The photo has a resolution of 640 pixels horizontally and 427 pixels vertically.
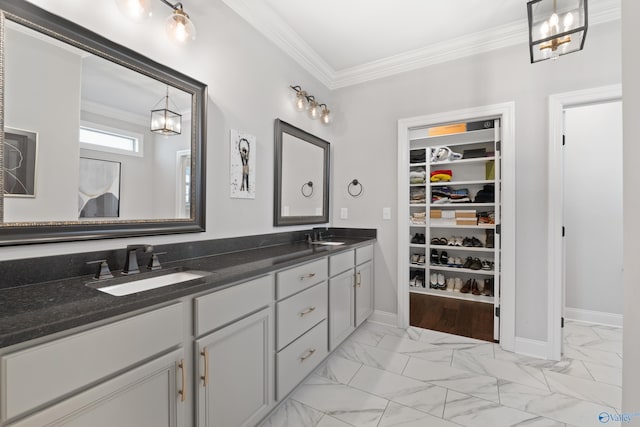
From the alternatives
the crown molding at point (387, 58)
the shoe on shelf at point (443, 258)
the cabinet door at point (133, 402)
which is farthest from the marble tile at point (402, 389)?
the crown molding at point (387, 58)

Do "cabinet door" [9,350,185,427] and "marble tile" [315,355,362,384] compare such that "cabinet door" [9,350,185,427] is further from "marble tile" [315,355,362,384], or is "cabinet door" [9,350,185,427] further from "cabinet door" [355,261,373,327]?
"cabinet door" [355,261,373,327]

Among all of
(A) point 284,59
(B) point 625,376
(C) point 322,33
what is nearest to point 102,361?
(B) point 625,376

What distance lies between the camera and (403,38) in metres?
2.49

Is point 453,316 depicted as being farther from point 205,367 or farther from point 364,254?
point 205,367

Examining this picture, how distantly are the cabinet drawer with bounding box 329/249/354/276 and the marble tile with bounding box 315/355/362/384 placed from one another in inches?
27.7

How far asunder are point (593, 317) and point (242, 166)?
12.3ft

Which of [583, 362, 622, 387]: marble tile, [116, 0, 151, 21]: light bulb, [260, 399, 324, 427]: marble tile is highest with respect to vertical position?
[116, 0, 151, 21]: light bulb

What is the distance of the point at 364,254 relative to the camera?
8.86ft

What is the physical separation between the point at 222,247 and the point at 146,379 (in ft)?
3.22

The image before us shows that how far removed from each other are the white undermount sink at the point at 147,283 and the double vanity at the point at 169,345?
0.08 ft

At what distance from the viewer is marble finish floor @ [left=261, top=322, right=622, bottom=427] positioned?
5.22 ft

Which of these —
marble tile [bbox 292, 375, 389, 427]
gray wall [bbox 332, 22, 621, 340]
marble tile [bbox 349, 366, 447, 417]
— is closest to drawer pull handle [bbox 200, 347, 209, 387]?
marble tile [bbox 292, 375, 389, 427]

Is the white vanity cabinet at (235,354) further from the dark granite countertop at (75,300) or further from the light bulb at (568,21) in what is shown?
the light bulb at (568,21)

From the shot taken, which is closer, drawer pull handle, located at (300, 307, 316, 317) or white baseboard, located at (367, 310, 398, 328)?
drawer pull handle, located at (300, 307, 316, 317)
